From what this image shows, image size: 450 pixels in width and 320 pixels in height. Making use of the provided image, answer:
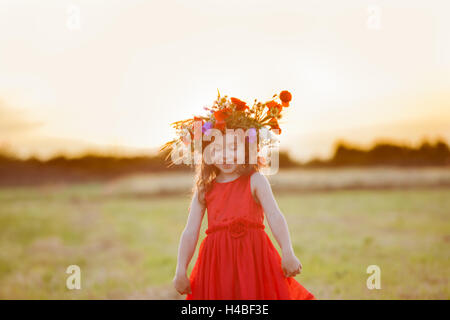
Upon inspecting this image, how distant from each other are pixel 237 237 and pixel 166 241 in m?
7.27

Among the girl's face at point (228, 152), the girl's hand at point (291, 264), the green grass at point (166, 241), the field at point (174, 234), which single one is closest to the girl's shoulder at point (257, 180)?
the girl's face at point (228, 152)

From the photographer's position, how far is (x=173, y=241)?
10.0 metres

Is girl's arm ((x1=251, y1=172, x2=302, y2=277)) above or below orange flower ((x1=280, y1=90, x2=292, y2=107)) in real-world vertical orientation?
below

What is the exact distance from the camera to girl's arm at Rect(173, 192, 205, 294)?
310 cm

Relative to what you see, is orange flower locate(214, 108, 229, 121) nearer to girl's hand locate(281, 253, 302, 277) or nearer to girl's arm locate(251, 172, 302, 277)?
girl's arm locate(251, 172, 302, 277)

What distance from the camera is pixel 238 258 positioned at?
120 inches

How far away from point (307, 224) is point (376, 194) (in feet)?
20.1

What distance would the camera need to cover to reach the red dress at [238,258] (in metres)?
3.01

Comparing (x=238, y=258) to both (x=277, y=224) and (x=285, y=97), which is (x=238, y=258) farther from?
(x=285, y=97)

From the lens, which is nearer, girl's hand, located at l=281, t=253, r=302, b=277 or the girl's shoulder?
girl's hand, located at l=281, t=253, r=302, b=277

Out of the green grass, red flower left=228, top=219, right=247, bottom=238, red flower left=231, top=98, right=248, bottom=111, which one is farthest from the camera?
the green grass

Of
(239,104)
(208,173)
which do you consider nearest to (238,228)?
(208,173)

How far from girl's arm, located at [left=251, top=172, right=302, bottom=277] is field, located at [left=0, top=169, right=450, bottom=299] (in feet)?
3.53

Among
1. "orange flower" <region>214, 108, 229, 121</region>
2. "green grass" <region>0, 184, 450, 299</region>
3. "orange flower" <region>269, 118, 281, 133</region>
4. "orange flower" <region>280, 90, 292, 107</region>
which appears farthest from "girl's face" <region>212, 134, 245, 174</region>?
"green grass" <region>0, 184, 450, 299</region>
